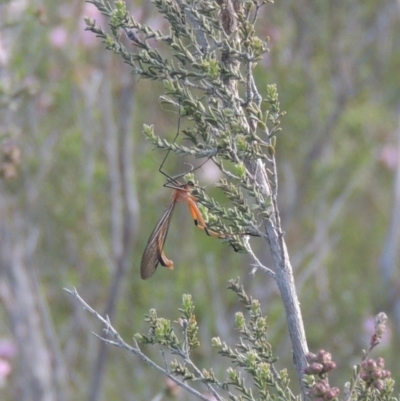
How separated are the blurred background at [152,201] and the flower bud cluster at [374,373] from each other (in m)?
3.63

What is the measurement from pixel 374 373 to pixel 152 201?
523 cm

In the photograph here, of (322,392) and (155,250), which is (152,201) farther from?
(322,392)

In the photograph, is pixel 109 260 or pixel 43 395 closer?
pixel 43 395

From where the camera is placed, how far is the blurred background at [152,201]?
5879 millimetres

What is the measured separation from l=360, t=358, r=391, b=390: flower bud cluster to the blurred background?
3627 mm

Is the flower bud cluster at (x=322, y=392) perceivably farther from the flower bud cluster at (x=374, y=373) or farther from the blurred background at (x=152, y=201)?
the blurred background at (x=152, y=201)

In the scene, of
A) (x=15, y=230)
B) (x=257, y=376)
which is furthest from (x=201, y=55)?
(x=15, y=230)

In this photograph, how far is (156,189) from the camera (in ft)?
22.0

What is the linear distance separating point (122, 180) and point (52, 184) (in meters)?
1.97

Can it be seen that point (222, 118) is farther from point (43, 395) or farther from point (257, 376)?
point (43, 395)

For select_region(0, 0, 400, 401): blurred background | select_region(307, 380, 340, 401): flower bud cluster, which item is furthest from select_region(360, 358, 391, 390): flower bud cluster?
select_region(0, 0, 400, 401): blurred background

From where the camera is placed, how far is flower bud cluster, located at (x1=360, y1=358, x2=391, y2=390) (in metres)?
1.85

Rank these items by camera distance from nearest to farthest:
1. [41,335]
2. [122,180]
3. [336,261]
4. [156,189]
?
1. [122,180]
2. [41,335]
3. [156,189]
4. [336,261]

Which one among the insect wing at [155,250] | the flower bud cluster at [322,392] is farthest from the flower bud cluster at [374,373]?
the insect wing at [155,250]
